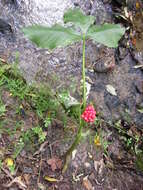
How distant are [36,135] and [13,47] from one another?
3.15 feet

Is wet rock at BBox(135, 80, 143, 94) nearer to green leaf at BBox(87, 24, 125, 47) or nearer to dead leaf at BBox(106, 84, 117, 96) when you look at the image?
dead leaf at BBox(106, 84, 117, 96)

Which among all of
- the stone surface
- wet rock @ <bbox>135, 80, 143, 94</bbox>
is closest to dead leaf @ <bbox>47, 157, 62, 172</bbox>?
the stone surface

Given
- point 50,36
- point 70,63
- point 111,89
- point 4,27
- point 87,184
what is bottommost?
point 87,184

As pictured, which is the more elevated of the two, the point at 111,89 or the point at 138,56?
the point at 138,56

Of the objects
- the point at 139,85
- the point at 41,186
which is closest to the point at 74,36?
the point at 41,186

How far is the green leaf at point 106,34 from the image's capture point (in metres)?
1.79

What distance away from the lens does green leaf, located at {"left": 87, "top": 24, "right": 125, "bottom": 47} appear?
1.79 metres

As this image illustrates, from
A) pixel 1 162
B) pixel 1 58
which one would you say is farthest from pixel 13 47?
pixel 1 162

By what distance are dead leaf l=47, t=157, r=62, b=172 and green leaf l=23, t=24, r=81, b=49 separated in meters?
0.91

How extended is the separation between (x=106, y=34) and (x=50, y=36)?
37 centimetres

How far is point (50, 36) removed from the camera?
5.81 feet

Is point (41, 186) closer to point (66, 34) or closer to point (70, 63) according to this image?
point (66, 34)

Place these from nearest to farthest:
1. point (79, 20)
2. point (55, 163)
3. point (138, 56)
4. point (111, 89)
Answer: point (79, 20) → point (55, 163) → point (111, 89) → point (138, 56)

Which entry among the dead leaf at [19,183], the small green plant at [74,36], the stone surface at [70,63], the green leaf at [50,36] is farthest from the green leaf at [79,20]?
the dead leaf at [19,183]
